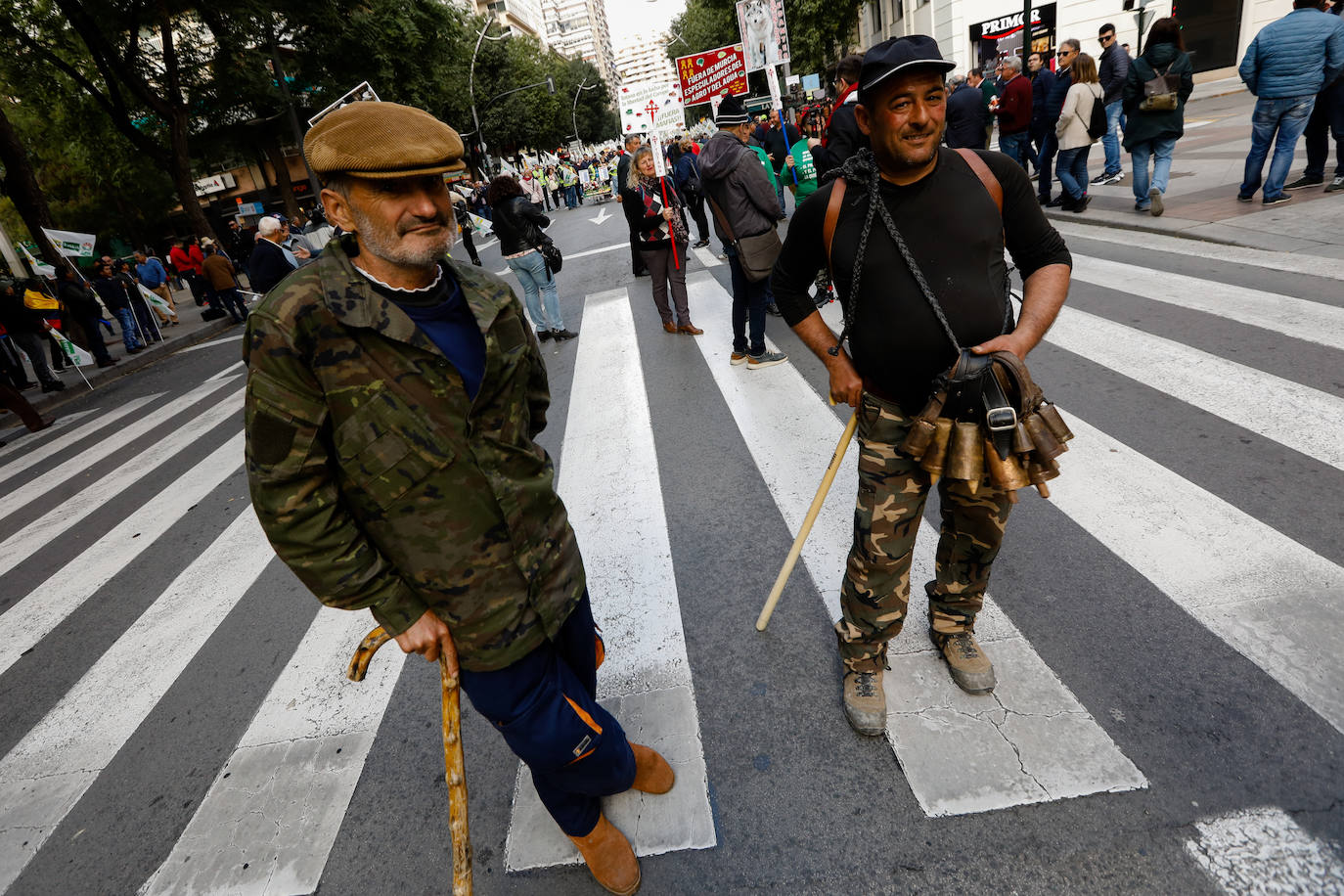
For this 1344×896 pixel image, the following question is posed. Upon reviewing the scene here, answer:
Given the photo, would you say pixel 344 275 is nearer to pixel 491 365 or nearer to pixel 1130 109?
pixel 491 365

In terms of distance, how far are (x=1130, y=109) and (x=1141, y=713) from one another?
9029 mm

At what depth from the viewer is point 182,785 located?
274cm

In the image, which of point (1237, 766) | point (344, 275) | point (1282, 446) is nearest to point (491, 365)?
point (344, 275)

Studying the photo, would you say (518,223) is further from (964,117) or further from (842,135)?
(964,117)

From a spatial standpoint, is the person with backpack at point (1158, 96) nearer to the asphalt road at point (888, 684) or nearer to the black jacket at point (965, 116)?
the black jacket at point (965, 116)

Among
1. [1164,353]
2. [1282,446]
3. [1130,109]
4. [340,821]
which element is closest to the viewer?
[340,821]

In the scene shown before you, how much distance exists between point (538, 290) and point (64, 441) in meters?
5.97

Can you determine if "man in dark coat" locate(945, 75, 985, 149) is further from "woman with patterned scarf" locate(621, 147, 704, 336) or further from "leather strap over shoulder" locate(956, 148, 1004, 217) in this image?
"leather strap over shoulder" locate(956, 148, 1004, 217)

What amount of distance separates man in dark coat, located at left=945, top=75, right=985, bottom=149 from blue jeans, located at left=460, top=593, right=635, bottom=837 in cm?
981

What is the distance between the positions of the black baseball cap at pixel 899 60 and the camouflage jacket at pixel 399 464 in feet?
3.83

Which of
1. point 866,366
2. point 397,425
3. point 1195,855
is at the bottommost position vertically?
point 1195,855

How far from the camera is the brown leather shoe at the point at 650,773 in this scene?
2277mm

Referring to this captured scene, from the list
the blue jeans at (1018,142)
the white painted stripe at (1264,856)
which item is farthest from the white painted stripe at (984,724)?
the blue jeans at (1018,142)

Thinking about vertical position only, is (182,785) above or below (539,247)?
below
